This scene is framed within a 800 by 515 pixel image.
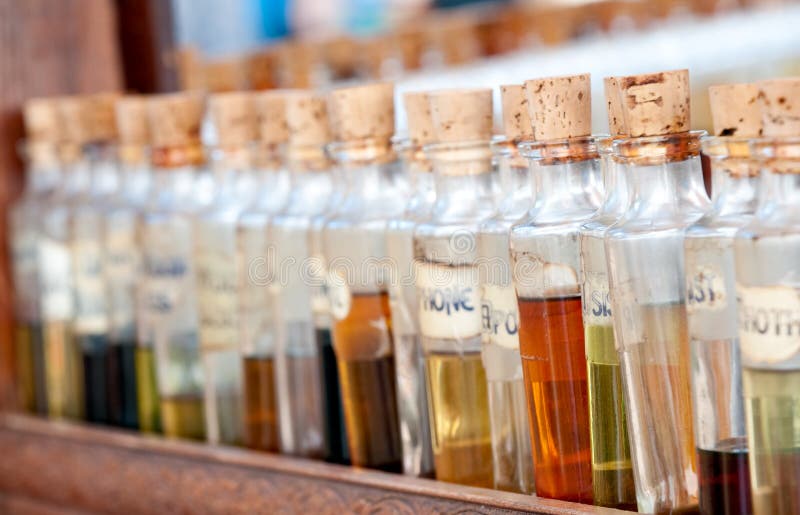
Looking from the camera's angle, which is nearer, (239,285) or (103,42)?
(239,285)

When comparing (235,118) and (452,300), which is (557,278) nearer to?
(452,300)

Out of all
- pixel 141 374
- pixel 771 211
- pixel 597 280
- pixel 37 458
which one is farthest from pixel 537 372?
pixel 37 458

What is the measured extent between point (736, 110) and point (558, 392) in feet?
0.77

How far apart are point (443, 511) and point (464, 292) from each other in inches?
6.5

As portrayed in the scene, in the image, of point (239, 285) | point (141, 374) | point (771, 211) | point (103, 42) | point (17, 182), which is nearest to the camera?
point (771, 211)

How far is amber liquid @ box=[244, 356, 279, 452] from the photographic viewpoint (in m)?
1.19

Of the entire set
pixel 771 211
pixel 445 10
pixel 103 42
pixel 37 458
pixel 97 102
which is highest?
pixel 445 10

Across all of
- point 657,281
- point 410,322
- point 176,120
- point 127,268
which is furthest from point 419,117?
point 127,268

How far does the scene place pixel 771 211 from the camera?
71cm

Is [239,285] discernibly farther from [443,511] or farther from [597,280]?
[597,280]

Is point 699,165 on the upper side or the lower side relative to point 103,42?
lower

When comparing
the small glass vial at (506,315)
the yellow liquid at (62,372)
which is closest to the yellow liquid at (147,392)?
the yellow liquid at (62,372)

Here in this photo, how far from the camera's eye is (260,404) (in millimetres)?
1203

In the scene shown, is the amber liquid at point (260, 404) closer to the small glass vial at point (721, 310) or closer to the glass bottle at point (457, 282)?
the glass bottle at point (457, 282)
